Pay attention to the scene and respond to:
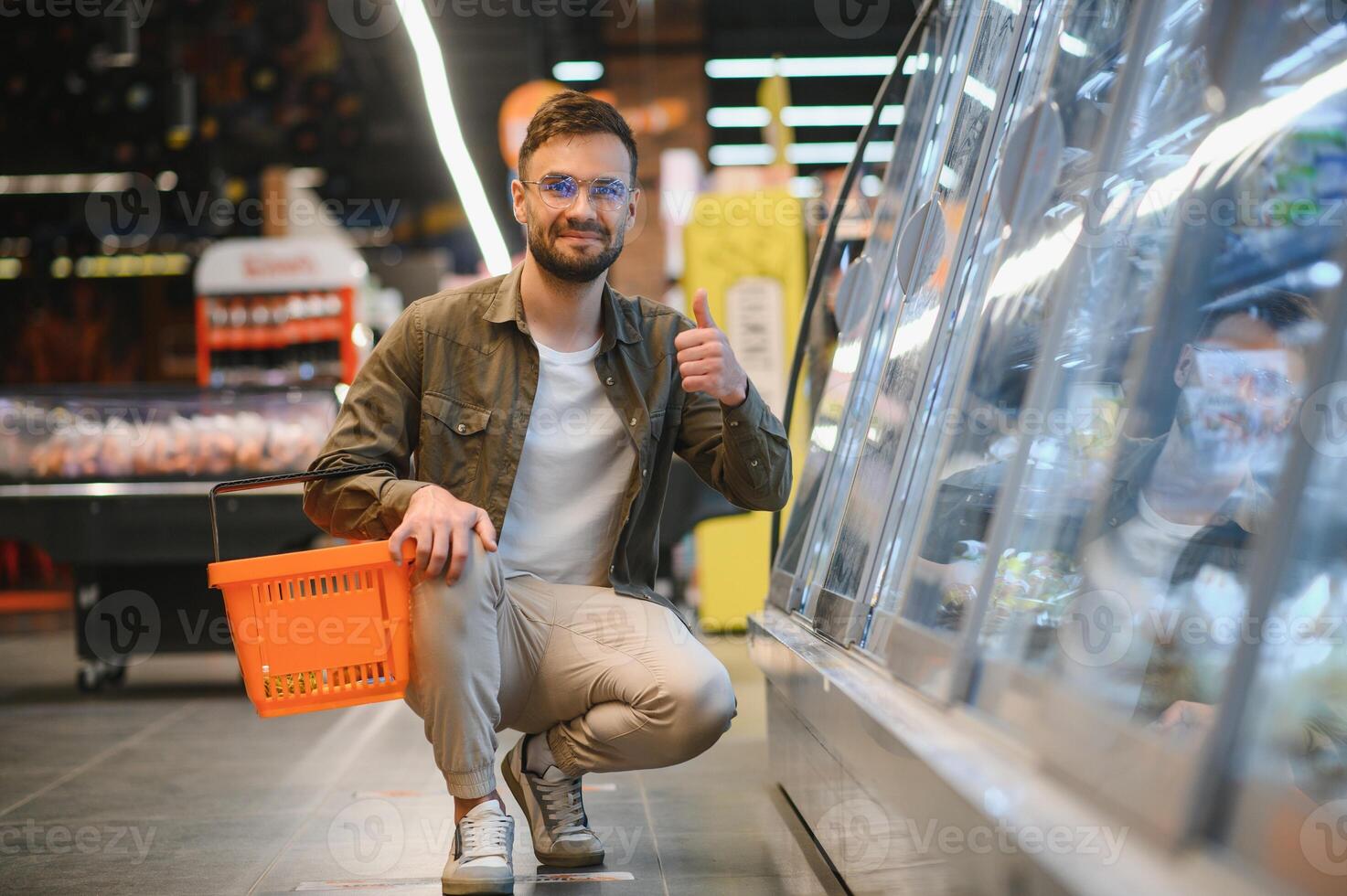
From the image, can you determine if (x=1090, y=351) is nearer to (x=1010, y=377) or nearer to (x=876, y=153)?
(x=1010, y=377)

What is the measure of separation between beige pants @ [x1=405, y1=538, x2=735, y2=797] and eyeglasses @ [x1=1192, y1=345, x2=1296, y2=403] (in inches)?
45.8

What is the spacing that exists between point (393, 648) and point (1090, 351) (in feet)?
4.01

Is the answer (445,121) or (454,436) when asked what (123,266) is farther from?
(454,436)

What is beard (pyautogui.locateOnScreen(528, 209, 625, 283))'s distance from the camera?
2574 millimetres
